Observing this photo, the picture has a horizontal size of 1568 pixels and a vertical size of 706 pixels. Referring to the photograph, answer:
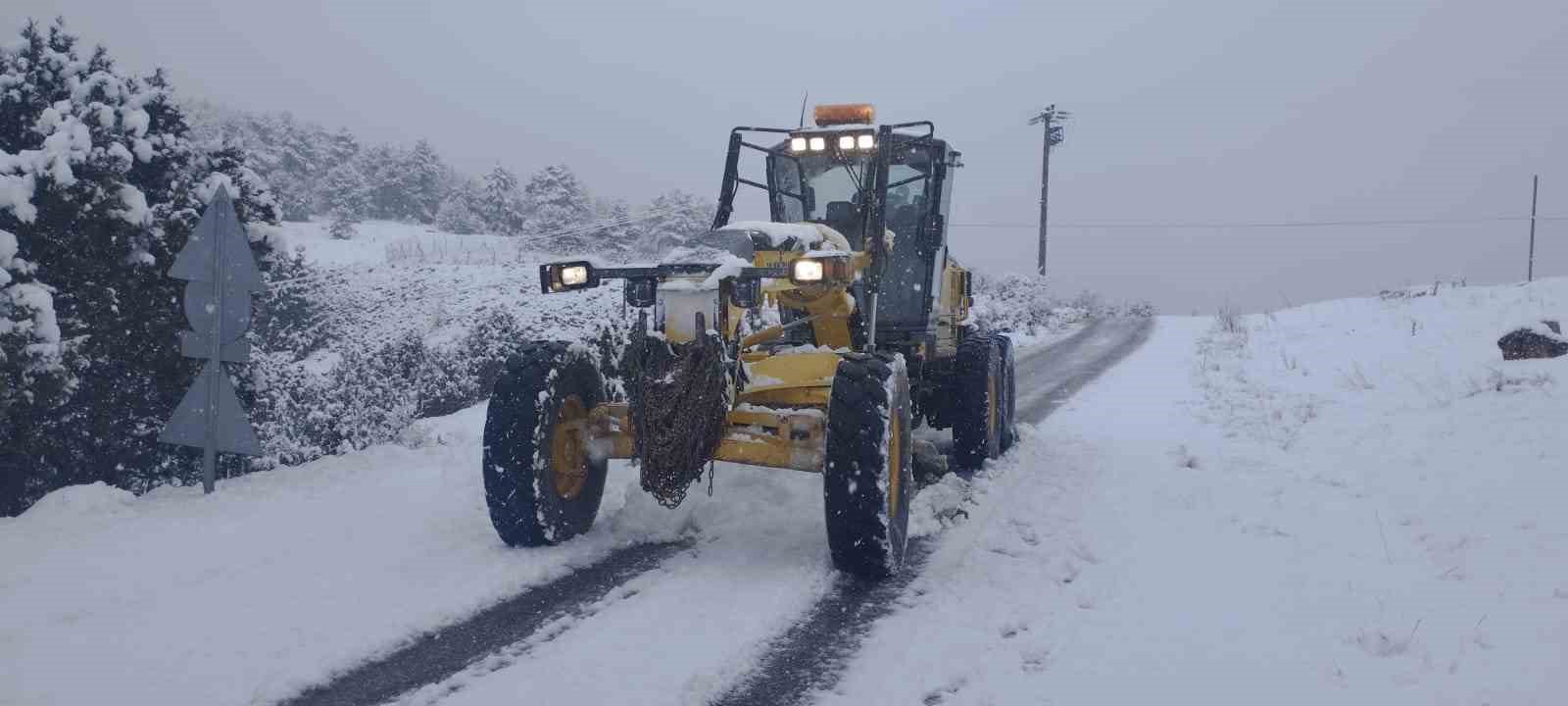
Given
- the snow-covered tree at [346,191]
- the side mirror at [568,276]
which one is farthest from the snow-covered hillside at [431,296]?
the snow-covered tree at [346,191]

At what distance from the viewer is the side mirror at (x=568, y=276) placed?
189 inches

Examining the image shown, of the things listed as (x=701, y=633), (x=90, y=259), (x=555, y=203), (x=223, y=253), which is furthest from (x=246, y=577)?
(x=555, y=203)

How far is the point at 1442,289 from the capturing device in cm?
2012

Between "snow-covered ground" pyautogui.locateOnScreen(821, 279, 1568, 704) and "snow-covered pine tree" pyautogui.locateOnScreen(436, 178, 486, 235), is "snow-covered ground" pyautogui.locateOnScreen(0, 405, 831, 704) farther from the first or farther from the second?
"snow-covered pine tree" pyautogui.locateOnScreen(436, 178, 486, 235)

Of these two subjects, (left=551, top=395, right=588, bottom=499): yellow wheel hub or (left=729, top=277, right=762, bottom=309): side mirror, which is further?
(left=551, top=395, right=588, bottom=499): yellow wheel hub

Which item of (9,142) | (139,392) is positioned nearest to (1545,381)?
(139,392)

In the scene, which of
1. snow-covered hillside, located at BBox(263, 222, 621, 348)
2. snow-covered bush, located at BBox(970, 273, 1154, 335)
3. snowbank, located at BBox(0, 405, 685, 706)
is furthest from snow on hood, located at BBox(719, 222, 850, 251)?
snow-covered bush, located at BBox(970, 273, 1154, 335)

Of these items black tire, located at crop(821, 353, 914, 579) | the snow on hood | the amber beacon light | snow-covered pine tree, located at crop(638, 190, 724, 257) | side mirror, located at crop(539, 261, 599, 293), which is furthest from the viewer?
snow-covered pine tree, located at crop(638, 190, 724, 257)

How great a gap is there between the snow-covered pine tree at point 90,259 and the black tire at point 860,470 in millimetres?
5771

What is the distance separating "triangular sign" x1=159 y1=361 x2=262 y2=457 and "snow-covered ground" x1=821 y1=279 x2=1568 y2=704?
460 centimetres

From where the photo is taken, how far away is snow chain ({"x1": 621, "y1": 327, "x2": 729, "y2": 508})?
4512mm

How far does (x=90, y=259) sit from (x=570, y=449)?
4.80m

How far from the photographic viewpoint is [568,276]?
482 cm

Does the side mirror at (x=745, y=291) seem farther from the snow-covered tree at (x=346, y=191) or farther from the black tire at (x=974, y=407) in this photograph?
the snow-covered tree at (x=346, y=191)
